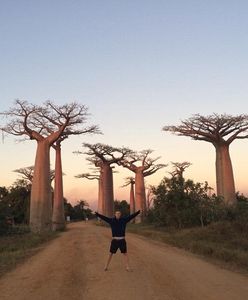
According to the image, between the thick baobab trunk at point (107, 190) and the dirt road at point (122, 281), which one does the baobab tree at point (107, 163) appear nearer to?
the thick baobab trunk at point (107, 190)

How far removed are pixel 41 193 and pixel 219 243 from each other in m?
15.4

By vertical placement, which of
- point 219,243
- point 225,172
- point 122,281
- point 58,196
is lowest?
point 122,281

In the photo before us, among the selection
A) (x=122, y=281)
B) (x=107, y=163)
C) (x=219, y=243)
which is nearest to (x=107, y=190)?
(x=107, y=163)

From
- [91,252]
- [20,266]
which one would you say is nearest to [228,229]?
[91,252]

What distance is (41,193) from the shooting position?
107 feet

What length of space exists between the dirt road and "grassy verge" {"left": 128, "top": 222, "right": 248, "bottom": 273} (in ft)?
3.11

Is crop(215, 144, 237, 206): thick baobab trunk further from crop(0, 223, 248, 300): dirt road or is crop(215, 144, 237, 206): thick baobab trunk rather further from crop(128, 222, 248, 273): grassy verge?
crop(0, 223, 248, 300): dirt road

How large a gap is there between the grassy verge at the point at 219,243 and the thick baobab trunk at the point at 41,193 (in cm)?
1037

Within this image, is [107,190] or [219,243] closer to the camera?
[219,243]

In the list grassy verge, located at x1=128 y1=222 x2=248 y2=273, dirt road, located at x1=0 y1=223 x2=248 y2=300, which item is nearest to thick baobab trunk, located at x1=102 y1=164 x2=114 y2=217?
grassy verge, located at x1=128 y1=222 x2=248 y2=273

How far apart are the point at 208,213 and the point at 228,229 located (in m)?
3.74

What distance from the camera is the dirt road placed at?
818 cm

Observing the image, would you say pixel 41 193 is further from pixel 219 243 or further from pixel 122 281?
pixel 122 281

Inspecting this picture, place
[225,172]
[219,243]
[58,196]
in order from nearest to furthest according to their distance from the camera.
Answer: [219,243]
[225,172]
[58,196]
